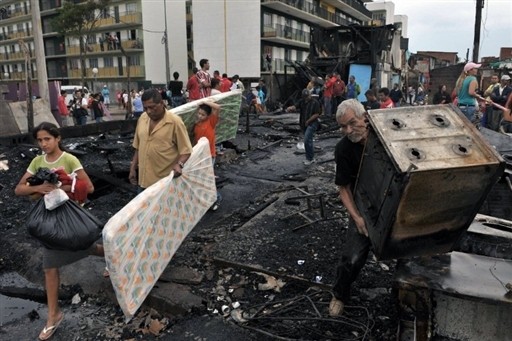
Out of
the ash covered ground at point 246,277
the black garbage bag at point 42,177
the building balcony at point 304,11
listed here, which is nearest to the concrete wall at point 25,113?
the ash covered ground at point 246,277

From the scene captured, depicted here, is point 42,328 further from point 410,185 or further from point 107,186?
point 107,186

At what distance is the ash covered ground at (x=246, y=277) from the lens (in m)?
3.16

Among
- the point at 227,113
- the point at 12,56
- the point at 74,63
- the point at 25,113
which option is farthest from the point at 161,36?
the point at 227,113

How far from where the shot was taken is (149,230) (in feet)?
11.0

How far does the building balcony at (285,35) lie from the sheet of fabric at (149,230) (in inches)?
1316

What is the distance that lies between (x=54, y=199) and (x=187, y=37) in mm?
43963

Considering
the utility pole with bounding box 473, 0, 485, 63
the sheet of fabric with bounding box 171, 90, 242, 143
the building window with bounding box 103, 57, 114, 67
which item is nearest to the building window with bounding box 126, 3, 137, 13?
the building window with bounding box 103, 57, 114, 67

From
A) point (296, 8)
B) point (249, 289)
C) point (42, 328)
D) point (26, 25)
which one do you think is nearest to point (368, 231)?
point (249, 289)

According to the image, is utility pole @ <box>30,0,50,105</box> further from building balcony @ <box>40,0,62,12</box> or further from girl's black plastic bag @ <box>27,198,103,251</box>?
building balcony @ <box>40,0,62,12</box>

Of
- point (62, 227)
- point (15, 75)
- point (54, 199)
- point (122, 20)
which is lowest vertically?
point (62, 227)

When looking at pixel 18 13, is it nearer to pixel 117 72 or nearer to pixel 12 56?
pixel 12 56

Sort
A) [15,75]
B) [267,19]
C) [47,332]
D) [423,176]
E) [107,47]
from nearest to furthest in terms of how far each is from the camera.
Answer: [423,176] → [47,332] → [267,19] → [107,47] → [15,75]

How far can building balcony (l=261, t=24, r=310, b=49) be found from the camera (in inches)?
1410

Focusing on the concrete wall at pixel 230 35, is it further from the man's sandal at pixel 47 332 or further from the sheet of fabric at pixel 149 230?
the man's sandal at pixel 47 332
